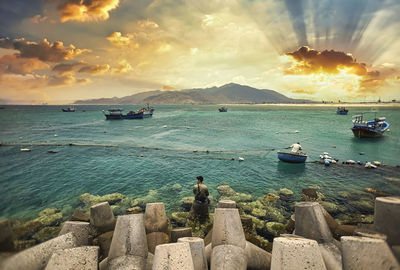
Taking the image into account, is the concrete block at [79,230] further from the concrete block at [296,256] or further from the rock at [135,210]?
the concrete block at [296,256]

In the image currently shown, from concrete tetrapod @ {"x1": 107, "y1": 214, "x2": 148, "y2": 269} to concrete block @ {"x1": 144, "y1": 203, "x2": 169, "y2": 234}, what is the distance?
62.3 inches

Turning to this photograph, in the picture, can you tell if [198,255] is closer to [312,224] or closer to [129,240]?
[129,240]

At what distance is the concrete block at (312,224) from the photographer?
5594 mm

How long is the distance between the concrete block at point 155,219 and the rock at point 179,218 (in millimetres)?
2688

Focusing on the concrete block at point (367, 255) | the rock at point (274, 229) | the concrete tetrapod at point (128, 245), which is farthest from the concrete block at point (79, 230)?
the rock at point (274, 229)

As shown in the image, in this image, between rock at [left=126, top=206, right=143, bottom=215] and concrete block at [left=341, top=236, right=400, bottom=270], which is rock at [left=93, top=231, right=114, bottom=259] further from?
concrete block at [left=341, top=236, right=400, bottom=270]

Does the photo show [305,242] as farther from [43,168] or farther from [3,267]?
[43,168]

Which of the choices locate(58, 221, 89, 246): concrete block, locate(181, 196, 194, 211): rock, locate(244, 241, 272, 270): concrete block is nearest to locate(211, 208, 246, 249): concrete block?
locate(244, 241, 272, 270): concrete block

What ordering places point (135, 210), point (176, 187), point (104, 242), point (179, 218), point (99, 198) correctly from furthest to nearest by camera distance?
point (176, 187)
point (99, 198)
point (135, 210)
point (179, 218)
point (104, 242)

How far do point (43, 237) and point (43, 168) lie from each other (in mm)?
14530

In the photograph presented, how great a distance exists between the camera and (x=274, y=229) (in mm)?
8969

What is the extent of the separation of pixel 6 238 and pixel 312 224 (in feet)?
29.9

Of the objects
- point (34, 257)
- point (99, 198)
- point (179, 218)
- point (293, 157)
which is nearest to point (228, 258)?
point (34, 257)

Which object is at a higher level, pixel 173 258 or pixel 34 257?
pixel 173 258
